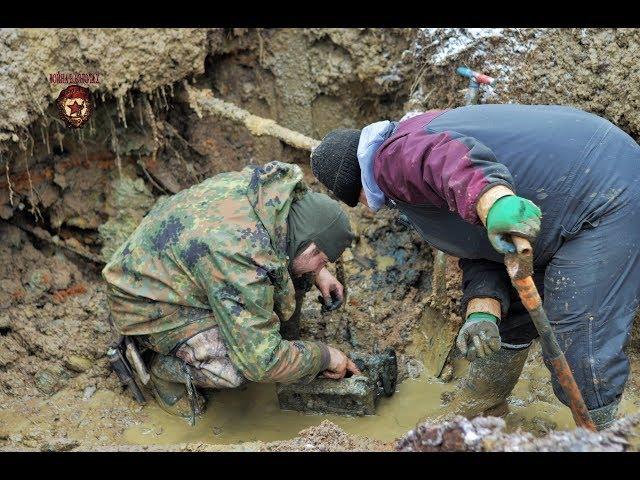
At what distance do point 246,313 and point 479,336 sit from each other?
110 centimetres

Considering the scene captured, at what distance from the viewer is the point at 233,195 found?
12.6ft

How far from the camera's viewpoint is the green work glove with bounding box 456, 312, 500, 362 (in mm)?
3227

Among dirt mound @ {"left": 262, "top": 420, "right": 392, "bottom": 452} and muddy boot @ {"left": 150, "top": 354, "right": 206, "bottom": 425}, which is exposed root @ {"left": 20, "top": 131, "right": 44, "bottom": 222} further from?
dirt mound @ {"left": 262, "top": 420, "right": 392, "bottom": 452}

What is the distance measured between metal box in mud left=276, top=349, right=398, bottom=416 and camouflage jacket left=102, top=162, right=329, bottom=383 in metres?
0.19

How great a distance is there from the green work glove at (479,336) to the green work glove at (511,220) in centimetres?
66

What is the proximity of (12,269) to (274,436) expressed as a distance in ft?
7.02

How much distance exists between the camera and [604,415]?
10.2 feet

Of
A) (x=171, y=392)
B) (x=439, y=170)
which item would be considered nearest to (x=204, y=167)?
(x=171, y=392)

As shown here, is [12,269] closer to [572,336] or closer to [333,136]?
[333,136]

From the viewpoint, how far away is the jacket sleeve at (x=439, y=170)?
2756mm

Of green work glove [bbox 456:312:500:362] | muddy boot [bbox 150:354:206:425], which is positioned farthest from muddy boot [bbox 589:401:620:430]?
muddy boot [bbox 150:354:206:425]

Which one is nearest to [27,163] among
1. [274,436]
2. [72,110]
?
[72,110]

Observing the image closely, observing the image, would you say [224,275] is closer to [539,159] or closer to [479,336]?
[479,336]

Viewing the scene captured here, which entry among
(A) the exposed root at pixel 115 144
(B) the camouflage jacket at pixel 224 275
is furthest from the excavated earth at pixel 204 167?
(B) the camouflage jacket at pixel 224 275
